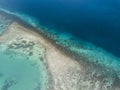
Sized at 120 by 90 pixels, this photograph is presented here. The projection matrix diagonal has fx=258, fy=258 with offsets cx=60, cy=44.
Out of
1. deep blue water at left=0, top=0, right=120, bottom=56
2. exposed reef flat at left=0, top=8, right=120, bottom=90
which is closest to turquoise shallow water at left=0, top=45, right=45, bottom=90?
exposed reef flat at left=0, top=8, right=120, bottom=90

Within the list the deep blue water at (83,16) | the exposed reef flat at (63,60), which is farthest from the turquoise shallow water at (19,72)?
the deep blue water at (83,16)

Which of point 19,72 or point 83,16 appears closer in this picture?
point 19,72

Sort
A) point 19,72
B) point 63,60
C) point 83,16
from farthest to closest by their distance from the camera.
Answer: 1. point 83,16
2. point 63,60
3. point 19,72

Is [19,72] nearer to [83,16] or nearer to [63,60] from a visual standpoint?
[63,60]

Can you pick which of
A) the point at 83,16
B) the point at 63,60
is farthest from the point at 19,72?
the point at 83,16

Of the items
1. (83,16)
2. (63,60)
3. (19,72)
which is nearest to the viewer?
(19,72)

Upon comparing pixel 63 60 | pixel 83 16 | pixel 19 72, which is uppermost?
pixel 83 16

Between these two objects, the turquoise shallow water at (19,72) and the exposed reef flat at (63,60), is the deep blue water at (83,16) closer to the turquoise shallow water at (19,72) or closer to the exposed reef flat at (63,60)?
the exposed reef flat at (63,60)
